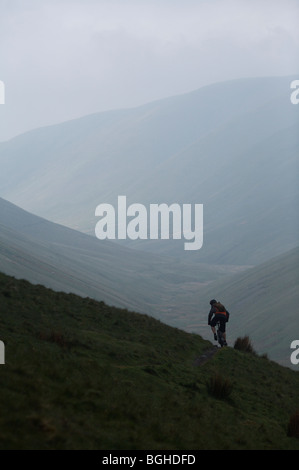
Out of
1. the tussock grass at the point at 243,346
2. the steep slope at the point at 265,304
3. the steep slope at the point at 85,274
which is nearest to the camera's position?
the tussock grass at the point at 243,346

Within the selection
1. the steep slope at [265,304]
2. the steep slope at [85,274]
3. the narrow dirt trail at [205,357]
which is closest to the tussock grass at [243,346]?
the narrow dirt trail at [205,357]

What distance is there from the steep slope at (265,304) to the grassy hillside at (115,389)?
6104 centimetres

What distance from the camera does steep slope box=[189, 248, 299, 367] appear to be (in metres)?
95.6

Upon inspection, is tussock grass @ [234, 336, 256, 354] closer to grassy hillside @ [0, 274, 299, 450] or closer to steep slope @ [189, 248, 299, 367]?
grassy hillside @ [0, 274, 299, 450]

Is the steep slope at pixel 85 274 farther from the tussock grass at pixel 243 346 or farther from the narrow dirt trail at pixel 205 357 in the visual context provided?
the narrow dirt trail at pixel 205 357

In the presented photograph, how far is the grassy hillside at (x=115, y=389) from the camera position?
10.2 metres

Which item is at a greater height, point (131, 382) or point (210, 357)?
point (210, 357)

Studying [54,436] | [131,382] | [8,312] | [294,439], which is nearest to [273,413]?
[294,439]

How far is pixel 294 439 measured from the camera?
14.6 meters

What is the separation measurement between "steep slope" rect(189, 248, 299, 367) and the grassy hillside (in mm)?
61040

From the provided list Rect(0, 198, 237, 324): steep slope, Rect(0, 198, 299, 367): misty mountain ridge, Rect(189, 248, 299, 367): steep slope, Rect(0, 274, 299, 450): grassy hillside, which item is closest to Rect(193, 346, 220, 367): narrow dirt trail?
Rect(0, 274, 299, 450): grassy hillside

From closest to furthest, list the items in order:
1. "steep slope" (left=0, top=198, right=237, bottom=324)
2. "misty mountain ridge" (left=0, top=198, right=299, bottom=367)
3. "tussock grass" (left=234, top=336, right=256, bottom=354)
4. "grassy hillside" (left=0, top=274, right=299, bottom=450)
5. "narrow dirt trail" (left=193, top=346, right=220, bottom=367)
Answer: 1. "grassy hillside" (left=0, top=274, right=299, bottom=450)
2. "narrow dirt trail" (left=193, top=346, right=220, bottom=367)
3. "tussock grass" (left=234, top=336, right=256, bottom=354)
4. "misty mountain ridge" (left=0, top=198, right=299, bottom=367)
5. "steep slope" (left=0, top=198, right=237, bottom=324)
